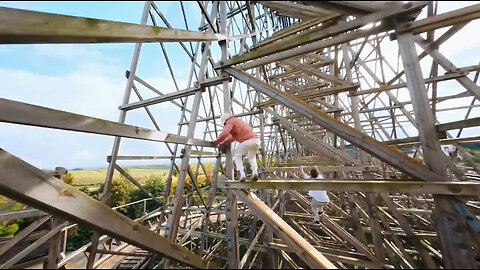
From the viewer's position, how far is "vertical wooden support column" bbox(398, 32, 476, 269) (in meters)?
1.45

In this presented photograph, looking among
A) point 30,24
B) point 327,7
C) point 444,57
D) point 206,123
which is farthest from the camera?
point 206,123

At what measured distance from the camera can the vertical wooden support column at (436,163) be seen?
4.77 feet

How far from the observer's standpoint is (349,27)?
2.15 meters

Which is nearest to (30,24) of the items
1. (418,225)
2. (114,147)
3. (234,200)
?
(234,200)

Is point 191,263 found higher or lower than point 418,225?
higher

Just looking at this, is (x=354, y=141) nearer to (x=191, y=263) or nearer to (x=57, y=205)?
(x=191, y=263)

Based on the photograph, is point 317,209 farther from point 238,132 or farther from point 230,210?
point 238,132

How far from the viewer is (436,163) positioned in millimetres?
1765

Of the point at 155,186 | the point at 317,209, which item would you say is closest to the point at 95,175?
the point at 155,186

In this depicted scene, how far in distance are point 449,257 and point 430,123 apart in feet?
3.55

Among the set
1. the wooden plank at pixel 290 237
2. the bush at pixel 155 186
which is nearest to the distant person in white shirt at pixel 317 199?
the wooden plank at pixel 290 237

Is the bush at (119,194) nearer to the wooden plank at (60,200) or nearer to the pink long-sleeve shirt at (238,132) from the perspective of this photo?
the pink long-sleeve shirt at (238,132)

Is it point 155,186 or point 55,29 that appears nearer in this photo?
point 55,29

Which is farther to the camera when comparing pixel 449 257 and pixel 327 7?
pixel 327 7
